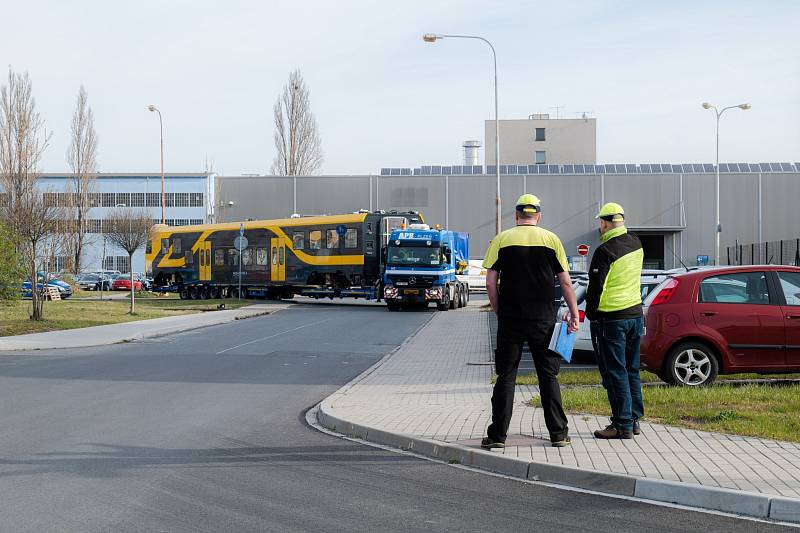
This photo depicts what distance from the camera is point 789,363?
1188 cm

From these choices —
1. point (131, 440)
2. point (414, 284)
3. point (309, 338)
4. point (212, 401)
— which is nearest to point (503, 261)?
point (131, 440)

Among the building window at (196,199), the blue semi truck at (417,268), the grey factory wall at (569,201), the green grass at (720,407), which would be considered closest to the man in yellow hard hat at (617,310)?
the green grass at (720,407)

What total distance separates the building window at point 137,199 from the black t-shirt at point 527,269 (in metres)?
84.2

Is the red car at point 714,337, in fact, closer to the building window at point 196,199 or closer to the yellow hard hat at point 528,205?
the yellow hard hat at point 528,205

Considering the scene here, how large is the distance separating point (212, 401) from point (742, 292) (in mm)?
6751

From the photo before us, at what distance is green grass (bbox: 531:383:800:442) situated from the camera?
28.5ft

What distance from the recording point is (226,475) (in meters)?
7.45

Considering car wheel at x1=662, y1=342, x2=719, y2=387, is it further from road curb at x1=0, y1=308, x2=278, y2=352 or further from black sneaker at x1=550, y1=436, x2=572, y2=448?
road curb at x1=0, y1=308, x2=278, y2=352

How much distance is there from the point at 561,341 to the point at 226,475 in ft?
9.60

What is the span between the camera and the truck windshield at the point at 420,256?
37531 millimetres

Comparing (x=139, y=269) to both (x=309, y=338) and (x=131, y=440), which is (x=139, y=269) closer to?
(x=309, y=338)

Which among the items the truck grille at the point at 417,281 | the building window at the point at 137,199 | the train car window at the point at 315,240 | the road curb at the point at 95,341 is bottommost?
the road curb at the point at 95,341

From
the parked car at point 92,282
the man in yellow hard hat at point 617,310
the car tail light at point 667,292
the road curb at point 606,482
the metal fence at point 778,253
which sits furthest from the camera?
the parked car at point 92,282

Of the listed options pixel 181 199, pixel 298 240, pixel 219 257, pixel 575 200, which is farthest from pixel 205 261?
pixel 181 199
